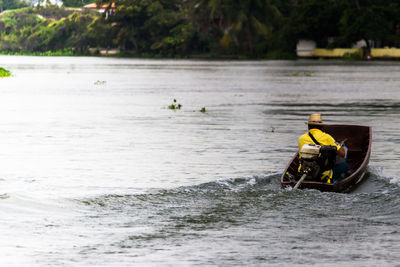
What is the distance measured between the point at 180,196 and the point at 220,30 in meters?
108

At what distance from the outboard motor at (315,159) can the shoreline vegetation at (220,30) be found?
77254 millimetres

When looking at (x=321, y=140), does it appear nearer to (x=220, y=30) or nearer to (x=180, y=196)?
(x=180, y=196)

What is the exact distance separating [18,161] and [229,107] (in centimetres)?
1508

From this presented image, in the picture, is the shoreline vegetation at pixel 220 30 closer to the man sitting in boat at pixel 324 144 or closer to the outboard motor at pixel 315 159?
the man sitting in boat at pixel 324 144

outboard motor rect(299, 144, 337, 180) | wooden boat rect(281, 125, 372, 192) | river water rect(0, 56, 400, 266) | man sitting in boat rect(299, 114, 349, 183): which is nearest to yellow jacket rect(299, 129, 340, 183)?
man sitting in boat rect(299, 114, 349, 183)

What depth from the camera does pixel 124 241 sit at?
946 cm

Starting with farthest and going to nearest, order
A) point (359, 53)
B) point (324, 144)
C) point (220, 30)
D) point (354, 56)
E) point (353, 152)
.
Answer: point (220, 30), point (359, 53), point (354, 56), point (353, 152), point (324, 144)

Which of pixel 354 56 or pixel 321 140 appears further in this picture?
pixel 354 56

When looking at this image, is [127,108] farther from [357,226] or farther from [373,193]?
[357,226]

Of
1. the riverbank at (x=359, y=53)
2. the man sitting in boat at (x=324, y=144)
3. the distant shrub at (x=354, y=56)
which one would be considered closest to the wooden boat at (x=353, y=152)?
the man sitting in boat at (x=324, y=144)

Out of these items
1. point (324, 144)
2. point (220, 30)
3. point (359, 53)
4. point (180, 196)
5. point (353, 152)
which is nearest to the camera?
point (180, 196)

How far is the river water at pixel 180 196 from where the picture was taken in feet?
29.8

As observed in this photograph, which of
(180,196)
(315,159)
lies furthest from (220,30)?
(180,196)

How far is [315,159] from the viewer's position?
39.9ft
